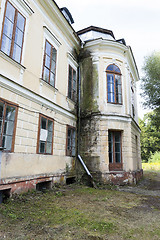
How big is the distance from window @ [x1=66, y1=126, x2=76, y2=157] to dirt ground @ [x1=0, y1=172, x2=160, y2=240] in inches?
124

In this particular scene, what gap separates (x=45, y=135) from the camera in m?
7.16

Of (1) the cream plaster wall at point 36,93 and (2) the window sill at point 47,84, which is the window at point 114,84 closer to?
(1) the cream plaster wall at point 36,93

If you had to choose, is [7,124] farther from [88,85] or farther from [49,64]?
[88,85]

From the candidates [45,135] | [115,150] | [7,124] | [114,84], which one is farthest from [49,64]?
[115,150]

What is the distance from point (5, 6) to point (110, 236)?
7.08 meters

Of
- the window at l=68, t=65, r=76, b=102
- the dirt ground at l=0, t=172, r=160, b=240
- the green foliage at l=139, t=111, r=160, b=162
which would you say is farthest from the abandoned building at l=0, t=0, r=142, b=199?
the green foliage at l=139, t=111, r=160, b=162

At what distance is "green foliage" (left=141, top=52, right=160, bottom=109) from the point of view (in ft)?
53.0

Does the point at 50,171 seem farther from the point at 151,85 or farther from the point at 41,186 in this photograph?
the point at 151,85

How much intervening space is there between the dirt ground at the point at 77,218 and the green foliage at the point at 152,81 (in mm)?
12650

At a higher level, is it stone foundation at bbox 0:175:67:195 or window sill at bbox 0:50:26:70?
window sill at bbox 0:50:26:70

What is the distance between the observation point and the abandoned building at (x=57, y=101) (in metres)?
5.66

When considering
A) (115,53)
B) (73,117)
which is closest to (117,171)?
(73,117)

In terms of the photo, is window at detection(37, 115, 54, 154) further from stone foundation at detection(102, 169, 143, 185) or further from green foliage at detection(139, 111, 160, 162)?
green foliage at detection(139, 111, 160, 162)

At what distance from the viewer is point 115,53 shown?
420 inches
